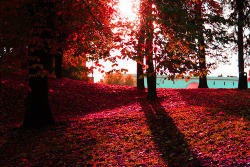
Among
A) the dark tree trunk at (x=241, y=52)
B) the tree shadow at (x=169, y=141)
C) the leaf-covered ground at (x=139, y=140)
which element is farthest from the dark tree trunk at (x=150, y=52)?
the dark tree trunk at (x=241, y=52)

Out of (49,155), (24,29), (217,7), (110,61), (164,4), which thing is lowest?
(49,155)

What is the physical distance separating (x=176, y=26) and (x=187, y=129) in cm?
344

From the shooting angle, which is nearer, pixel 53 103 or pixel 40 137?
pixel 40 137

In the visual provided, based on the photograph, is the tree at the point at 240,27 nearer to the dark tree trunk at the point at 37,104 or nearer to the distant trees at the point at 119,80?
the dark tree trunk at the point at 37,104

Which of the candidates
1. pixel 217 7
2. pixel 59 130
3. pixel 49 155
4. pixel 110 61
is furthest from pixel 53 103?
pixel 217 7

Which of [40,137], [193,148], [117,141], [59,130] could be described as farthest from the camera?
[59,130]

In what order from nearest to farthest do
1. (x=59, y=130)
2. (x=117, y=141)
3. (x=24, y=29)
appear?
(x=24, y=29)
(x=117, y=141)
(x=59, y=130)

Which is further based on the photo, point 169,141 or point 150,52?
point 169,141

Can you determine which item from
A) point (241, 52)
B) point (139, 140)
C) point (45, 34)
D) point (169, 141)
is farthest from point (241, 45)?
point (45, 34)

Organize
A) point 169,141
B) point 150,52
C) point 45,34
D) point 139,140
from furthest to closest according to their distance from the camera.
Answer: point 45,34 → point 139,140 → point 169,141 → point 150,52

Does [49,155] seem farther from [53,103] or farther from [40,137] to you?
[53,103]

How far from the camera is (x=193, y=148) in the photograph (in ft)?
20.1

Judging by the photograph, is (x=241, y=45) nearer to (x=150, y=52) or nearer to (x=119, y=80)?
(x=150, y=52)

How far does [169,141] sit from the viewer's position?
6.95m
